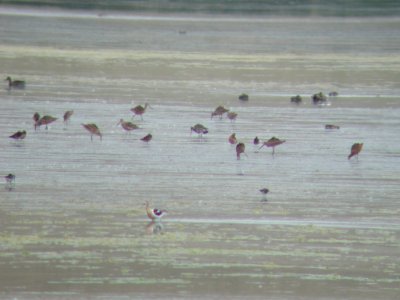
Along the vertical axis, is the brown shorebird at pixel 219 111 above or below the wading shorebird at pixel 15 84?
below

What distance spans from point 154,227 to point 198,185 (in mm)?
2307

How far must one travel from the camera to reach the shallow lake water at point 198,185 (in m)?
9.25

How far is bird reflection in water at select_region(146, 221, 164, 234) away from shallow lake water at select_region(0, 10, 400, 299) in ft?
0.09

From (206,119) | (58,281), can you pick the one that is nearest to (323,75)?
(206,119)

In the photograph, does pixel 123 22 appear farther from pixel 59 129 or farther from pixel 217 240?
pixel 217 240

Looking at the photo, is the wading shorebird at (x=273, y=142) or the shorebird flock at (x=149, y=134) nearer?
the shorebird flock at (x=149, y=134)

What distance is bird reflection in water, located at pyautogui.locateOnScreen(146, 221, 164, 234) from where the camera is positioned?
10703 mm

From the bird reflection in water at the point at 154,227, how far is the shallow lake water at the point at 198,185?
28mm

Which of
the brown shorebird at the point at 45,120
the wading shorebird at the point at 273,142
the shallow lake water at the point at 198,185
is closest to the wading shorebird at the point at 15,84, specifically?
the shallow lake water at the point at 198,185

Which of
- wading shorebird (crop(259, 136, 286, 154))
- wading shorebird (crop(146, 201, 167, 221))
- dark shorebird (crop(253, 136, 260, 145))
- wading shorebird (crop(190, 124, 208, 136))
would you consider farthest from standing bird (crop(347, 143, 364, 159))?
wading shorebird (crop(146, 201, 167, 221))

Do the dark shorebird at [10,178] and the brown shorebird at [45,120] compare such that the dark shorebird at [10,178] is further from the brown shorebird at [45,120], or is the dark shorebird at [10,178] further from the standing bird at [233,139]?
the brown shorebird at [45,120]

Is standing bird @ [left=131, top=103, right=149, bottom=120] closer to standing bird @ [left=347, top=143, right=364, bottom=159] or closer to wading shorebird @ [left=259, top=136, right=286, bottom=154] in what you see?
wading shorebird @ [left=259, top=136, right=286, bottom=154]

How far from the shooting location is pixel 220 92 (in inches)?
918

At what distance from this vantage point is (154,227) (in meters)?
10.9
